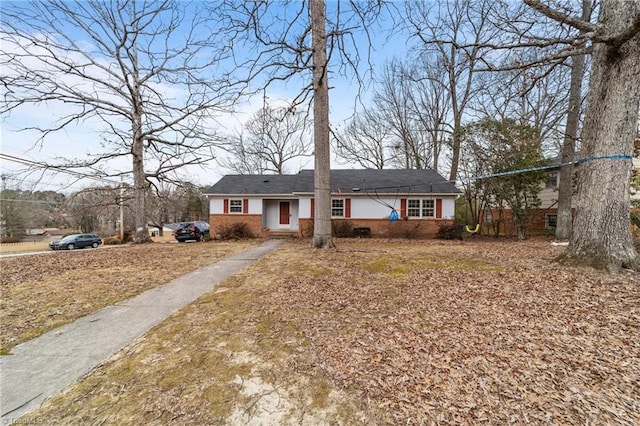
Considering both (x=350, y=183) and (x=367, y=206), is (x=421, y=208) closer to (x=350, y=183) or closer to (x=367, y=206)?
(x=367, y=206)

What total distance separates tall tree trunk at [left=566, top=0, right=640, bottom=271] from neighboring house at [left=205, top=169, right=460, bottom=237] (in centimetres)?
967

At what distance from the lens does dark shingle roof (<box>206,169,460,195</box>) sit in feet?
51.6

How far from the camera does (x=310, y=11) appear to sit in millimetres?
8336

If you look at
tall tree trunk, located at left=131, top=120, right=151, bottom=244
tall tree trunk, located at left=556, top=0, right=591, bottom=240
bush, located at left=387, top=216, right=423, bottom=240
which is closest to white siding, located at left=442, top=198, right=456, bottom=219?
bush, located at left=387, top=216, right=423, bottom=240

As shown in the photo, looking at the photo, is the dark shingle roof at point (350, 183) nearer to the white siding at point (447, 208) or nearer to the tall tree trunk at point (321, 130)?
the white siding at point (447, 208)

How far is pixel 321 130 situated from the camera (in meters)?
9.30

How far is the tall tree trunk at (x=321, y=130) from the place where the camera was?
8.88m

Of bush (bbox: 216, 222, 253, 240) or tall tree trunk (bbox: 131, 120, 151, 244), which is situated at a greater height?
tall tree trunk (bbox: 131, 120, 151, 244)

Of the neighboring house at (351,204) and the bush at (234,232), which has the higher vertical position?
the neighboring house at (351,204)

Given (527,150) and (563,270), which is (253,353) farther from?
(527,150)

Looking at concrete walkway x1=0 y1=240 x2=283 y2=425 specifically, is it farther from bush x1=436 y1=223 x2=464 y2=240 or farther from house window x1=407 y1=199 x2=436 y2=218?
bush x1=436 y1=223 x2=464 y2=240

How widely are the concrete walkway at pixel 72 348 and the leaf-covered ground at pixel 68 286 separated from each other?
0.34 metres

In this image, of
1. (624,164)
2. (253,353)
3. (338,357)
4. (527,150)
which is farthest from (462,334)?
(527,150)

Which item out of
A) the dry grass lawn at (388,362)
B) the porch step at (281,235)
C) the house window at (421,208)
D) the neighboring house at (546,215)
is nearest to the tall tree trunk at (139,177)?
the porch step at (281,235)
